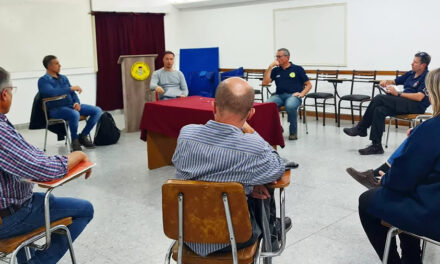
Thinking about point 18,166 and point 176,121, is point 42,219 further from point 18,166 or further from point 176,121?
point 176,121

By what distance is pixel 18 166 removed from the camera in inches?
80.5

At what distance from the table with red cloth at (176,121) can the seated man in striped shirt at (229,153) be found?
89.6 inches

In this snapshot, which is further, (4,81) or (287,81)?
(287,81)

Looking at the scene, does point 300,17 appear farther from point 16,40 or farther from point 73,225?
point 73,225

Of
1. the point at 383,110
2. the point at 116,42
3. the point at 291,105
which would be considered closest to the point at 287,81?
the point at 291,105

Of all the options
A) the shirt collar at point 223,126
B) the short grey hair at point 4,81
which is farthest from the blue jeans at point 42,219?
the shirt collar at point 223,126

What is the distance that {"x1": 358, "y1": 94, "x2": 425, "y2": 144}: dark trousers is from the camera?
5.33m

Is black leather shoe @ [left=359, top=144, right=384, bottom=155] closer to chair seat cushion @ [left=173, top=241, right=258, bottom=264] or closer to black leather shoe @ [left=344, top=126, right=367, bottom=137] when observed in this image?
black leather shoe @ [left=344, top=126, right=367, bottom=137]

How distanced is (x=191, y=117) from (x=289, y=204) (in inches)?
50.7

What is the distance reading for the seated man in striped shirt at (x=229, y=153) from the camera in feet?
6.43

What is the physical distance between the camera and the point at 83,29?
8.62 meters

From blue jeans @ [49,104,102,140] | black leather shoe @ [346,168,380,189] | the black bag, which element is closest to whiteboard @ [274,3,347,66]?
the black bag

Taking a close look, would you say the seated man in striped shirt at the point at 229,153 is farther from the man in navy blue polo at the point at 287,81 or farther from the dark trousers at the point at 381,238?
the man in navy blue polo at the point at 287,81

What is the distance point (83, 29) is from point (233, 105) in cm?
724
